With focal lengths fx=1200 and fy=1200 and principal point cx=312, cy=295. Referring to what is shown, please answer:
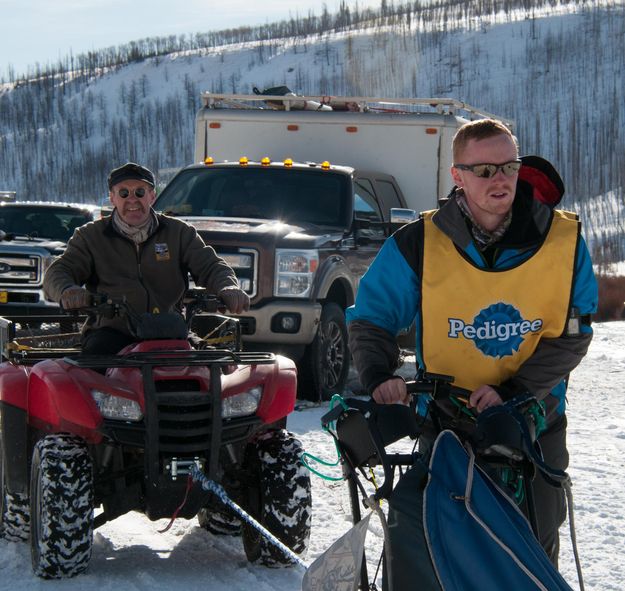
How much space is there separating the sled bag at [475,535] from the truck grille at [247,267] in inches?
250

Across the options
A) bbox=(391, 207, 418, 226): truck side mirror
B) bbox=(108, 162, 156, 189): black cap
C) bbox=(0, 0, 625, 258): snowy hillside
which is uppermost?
bbox=(0, 0, 625, 258): snowy hillside

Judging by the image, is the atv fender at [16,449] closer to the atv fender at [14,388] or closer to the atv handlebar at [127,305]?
the atv fender at [14,388]

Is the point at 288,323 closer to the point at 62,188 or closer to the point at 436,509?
the point at 436,509

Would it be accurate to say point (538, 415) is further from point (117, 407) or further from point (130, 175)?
point (130, 175)

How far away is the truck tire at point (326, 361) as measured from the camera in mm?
9414

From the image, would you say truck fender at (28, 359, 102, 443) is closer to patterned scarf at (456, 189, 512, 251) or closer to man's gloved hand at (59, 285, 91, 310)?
man's gloved hand at (59, 285, 91, 310)

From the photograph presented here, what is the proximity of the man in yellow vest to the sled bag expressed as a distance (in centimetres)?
51

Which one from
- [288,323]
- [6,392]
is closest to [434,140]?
[288,323]

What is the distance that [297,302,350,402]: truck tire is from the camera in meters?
9.41

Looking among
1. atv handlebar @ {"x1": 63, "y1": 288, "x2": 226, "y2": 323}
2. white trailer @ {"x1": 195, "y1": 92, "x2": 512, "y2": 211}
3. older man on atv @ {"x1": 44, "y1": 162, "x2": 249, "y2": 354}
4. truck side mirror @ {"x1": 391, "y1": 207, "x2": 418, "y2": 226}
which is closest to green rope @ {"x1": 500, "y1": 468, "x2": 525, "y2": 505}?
atv handlebar @ {"x1": 63, "y1": 288, "x2": 226, "y2": 323}

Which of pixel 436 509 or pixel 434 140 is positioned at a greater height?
pixel 434 140

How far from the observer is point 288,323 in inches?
364

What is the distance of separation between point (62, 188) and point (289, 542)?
236ft

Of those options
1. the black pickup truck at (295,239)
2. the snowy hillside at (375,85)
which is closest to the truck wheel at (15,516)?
the black pickup truck at (295,239)
